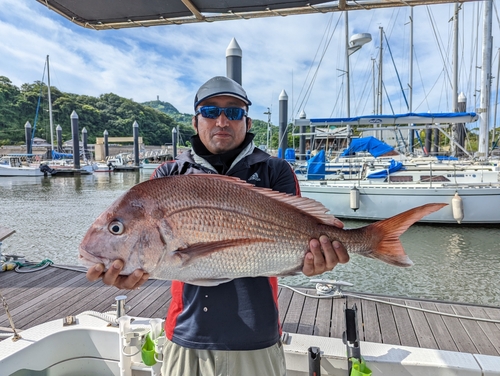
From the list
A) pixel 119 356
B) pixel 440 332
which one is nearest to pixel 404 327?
pixel 440 332

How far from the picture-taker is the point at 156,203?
58.1 inches

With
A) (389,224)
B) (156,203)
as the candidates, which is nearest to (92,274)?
(156,203)

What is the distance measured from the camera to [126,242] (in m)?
1.42

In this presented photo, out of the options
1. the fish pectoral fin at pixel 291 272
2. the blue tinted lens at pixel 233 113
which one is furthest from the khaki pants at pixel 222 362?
the blue tinted lens at pixel 233 113

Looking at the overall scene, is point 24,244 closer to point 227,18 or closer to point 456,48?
point 227,18

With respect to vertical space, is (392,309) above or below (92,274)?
below

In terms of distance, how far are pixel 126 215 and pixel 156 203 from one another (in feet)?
0.44

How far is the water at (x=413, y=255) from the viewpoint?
690cm

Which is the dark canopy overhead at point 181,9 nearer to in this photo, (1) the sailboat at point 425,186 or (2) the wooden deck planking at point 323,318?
(2) the wooden deck planking at point 323,318

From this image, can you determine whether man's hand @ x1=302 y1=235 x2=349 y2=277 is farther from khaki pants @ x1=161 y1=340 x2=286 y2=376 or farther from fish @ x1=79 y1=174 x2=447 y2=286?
khaki pants @ x1=161 y1=340 x2=286 y2=376

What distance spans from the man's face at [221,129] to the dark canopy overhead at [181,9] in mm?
1210

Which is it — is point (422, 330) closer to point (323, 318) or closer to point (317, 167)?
point (323, 318)

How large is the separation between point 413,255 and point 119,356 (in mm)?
8086

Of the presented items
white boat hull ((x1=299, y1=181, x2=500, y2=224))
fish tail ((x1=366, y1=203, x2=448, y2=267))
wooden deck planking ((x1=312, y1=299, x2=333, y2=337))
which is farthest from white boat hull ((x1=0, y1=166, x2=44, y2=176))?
fish tail ((x1=366, y1=203, x2=448, y2=267))
